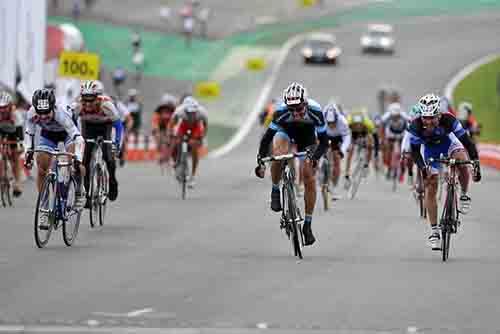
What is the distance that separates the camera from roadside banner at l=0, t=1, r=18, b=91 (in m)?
32.0

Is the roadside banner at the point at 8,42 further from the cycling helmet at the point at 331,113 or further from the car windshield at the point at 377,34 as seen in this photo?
the car windshield at the point at 377,34

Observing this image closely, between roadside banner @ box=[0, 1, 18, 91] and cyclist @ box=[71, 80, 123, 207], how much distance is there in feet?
47.0

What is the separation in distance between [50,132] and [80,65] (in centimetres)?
1682

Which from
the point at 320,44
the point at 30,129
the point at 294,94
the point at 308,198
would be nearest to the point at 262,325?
the point at 294,94

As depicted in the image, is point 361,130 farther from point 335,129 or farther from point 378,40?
point 378,40

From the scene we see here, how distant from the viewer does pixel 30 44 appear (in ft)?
108

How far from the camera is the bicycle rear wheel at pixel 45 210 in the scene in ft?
48.4

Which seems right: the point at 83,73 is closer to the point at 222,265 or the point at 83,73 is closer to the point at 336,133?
the point at 336,133

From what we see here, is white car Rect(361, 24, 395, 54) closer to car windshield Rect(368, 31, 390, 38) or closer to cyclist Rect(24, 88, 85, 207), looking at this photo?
car windshield Rect(368, 31, 390, 38)

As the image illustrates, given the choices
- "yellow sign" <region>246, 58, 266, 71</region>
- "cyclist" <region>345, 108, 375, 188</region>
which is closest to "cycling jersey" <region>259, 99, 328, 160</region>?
"cyclist" <region>345, 108, 375, 188</region>

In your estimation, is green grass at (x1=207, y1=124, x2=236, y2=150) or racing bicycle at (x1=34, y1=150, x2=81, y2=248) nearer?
racing bicycle at (x1=34, y1=150, x2=81, y2=248)

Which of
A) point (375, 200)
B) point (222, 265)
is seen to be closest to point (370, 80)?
point (375, 200)

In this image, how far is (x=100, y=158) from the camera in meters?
18.0

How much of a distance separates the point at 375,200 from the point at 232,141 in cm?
2921
